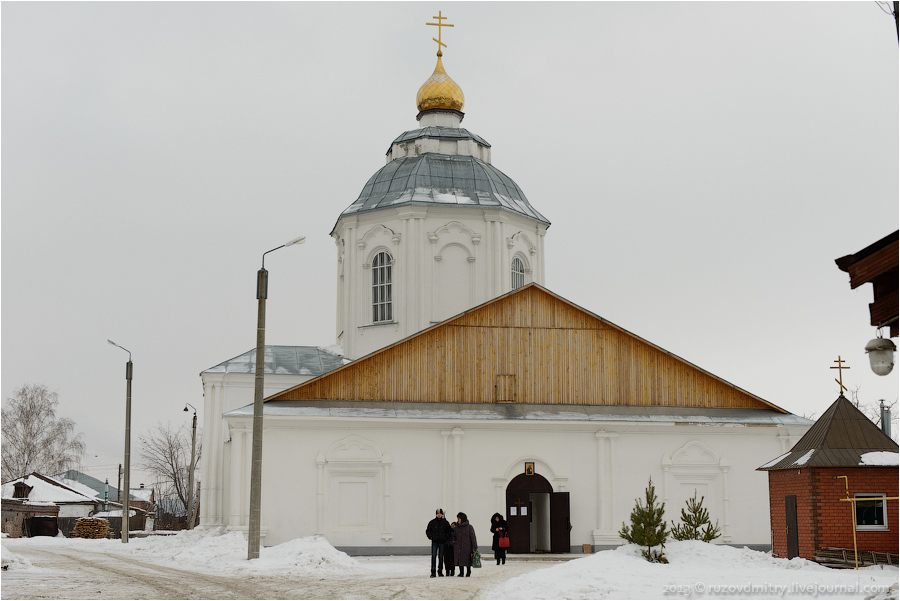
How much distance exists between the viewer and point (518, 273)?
112 ft

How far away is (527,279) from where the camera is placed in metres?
34.1

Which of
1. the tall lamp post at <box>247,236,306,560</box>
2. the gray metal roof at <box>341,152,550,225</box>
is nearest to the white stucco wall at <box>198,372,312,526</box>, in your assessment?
the gray metal roof at <box>341,152,550,225</box>

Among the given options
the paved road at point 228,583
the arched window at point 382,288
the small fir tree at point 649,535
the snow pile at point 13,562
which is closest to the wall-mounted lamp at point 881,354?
the paved road at point 228,583

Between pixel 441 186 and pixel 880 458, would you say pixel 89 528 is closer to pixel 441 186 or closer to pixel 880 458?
pixel 441 186

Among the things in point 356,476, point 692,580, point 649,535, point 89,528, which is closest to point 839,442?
point 649,535

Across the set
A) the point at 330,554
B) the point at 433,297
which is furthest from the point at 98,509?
the point at 330,554

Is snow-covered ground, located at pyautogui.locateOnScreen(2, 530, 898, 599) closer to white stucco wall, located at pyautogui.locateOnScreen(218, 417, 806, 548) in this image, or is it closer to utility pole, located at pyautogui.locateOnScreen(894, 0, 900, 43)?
white stucco wall, located at pyautogui.locateOnScreen(218, 417, 806, 548)

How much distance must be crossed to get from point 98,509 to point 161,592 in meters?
43.5

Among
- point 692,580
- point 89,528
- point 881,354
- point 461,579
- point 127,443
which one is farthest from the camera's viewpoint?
point 89,528

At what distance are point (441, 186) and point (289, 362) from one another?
7.62 metres

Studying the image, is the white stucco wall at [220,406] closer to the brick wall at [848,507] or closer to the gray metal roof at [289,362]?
the gray metal roof at [289,362]

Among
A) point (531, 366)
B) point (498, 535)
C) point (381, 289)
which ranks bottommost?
point (498, 535)

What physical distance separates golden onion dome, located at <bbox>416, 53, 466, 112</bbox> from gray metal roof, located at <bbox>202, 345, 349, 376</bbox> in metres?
9.88

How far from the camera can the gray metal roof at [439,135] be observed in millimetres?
36250
